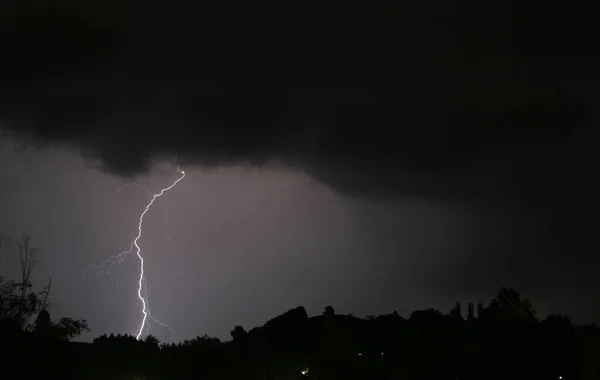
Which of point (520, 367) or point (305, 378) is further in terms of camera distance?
point (305, 378)

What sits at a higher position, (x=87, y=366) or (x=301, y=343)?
(x=301, y=343)

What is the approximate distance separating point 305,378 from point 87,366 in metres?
18.4

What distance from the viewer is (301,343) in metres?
68.8

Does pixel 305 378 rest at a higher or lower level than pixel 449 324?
lower

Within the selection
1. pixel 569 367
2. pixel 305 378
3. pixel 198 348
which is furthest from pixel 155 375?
pixel 569 367

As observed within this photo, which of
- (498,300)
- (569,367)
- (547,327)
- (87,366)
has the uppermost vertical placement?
(498,300)

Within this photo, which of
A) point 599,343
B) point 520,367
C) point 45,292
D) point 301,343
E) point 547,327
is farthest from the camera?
point 301,343

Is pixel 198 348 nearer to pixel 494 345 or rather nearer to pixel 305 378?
pixel 305 378

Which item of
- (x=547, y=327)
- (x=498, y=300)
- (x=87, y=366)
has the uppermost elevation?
(x=498, y=300)

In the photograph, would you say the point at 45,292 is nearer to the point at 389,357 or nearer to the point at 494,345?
the point at 389,357

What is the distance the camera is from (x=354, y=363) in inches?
2095

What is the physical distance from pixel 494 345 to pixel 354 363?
425 inches

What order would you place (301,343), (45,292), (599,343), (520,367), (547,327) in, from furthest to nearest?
(301,343)
(547,327)
(599,343)
(520,367)
(45,292)

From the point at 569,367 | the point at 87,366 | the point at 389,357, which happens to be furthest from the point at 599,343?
the point at 87,366
